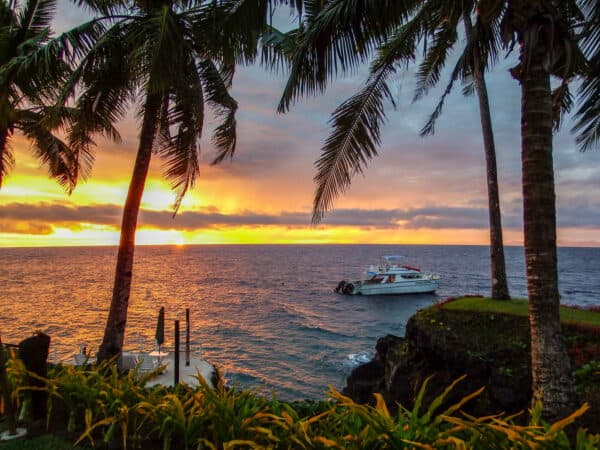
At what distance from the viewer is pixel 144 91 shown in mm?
9281

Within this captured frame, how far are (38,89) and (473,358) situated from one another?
494 inches

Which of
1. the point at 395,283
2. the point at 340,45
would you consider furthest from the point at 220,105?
the point at 395,283

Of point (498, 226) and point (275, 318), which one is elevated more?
point (498, 226)

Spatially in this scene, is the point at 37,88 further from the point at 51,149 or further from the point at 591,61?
the point at 591,61

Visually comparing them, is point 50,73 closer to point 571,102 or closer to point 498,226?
point 571,102

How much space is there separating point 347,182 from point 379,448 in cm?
349

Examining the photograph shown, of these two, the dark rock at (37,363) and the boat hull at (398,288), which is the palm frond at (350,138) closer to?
Result: the dark rock at (37,363)

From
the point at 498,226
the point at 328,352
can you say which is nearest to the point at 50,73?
the point at 498,226

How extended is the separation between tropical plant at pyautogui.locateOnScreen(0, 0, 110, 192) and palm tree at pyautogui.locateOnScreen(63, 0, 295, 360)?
0.52 m

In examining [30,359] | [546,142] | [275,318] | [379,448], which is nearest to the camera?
[379,448]

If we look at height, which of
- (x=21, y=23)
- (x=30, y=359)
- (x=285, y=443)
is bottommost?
(x=285, y=443)

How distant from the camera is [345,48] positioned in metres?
5.07

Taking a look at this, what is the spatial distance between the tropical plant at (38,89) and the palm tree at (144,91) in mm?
524

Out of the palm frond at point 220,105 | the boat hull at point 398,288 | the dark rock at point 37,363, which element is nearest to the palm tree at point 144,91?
the palm frond at point 220,105
